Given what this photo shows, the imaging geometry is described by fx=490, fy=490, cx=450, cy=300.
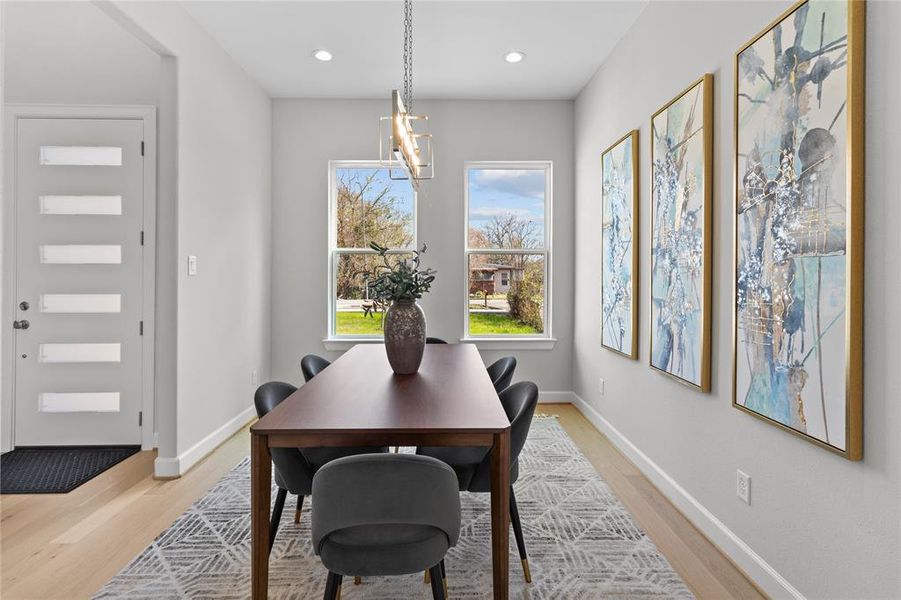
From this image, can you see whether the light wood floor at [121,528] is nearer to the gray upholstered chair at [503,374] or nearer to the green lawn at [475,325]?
the gray upholstered chair at [503,374]

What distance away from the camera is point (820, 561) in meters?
1.61

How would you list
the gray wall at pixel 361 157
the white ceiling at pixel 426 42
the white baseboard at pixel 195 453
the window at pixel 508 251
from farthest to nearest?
1. the window at pixel 508 251
2. the gray wall at pixel 361 157
3. the white ceiling at pixel 426 42
4. the white baseboard at pixel 195 453

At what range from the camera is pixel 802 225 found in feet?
5.45

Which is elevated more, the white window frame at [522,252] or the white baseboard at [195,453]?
the white window frame at [522,252]

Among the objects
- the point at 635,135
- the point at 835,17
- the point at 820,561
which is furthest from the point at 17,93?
the point at 820,561

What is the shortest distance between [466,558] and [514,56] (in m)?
3.44

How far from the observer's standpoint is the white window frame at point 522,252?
4719mm

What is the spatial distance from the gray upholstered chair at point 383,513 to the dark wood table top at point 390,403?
0.71 feet

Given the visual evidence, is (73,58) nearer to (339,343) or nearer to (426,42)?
(426,42)

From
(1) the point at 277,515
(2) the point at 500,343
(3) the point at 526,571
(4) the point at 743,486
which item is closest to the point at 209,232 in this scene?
(1) the point at 277,515

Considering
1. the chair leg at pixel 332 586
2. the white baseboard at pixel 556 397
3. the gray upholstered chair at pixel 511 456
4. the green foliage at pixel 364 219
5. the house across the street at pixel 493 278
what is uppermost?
the green foliage at pixel 364 219

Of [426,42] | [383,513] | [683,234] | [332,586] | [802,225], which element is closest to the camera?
[383,513]

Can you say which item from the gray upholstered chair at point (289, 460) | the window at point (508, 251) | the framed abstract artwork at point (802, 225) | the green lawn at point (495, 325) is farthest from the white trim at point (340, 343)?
the framed abstract artwork at point (802, 225)

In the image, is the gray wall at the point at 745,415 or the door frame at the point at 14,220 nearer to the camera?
the gray wall at the point at 745,415
